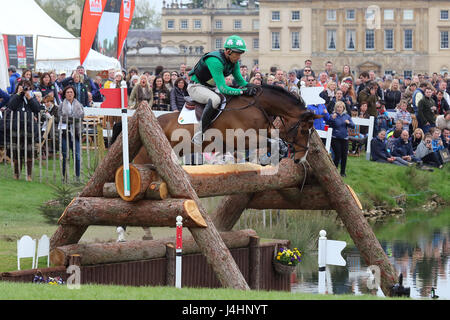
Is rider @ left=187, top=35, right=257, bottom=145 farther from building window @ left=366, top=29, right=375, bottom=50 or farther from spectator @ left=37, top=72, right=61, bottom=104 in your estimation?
building window @ left=366, top=29, right=375, bottom=50

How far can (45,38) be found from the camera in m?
33.1

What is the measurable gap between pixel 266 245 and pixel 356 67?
105299mm

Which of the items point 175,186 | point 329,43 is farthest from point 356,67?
point 175,186

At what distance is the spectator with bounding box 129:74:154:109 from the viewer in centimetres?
2172

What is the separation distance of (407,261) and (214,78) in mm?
6708

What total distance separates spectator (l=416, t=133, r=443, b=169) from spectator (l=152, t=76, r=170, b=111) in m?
8.37

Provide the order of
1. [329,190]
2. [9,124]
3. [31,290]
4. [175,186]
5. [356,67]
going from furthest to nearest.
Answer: [356,67]
[9,124]
[329,190]
[175,186]
[31,290]

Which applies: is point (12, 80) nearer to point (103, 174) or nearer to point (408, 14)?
point (103, 174)

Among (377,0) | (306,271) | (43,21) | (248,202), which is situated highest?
Answer: (377,0)

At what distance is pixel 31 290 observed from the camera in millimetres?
9531

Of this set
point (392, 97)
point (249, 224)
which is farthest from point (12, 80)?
point (392, 97)

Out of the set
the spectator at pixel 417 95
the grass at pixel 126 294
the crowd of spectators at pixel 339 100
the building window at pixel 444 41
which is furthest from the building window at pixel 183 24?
the grass at pixel 126 294
